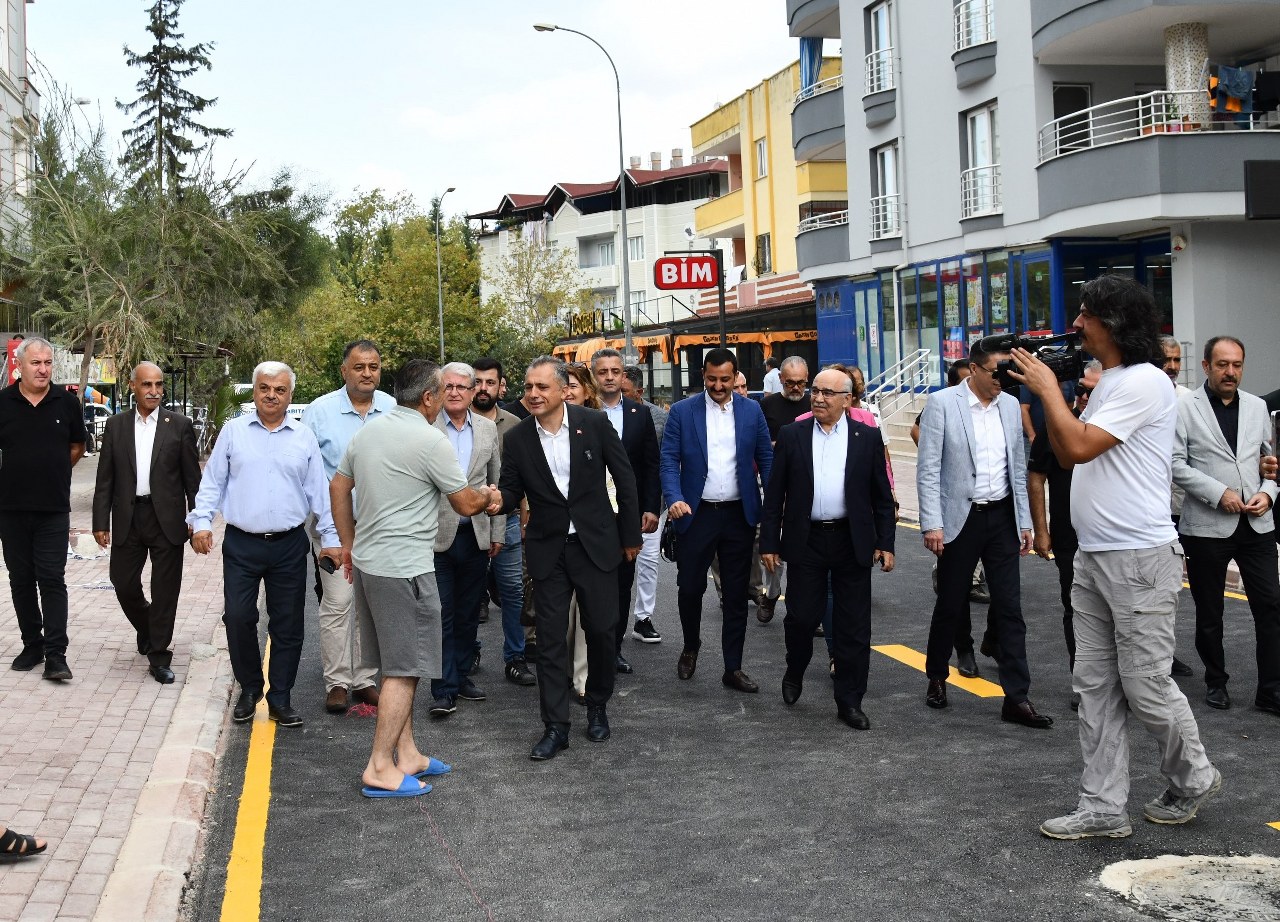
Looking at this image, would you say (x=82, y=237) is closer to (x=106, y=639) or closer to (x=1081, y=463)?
(x=106, y=639)

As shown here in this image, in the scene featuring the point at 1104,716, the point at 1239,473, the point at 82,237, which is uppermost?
the point at 82,237

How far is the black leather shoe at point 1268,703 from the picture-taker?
730 cm

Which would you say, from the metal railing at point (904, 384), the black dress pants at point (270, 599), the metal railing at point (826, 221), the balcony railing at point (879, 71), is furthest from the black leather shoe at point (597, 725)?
the metal railing at point (826, 221)

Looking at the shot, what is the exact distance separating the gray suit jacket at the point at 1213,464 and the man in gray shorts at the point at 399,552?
3.81m

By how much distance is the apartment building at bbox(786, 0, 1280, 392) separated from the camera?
2162 cm

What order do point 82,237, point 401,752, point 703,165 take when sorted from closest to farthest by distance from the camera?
point 401,752 < point 82,237 < point 703,165

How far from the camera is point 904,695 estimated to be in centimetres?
818

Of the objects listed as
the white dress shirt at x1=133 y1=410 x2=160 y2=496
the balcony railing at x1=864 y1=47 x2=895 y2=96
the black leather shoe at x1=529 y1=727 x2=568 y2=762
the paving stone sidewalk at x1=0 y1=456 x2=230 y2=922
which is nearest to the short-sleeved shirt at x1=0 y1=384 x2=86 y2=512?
the white dress shirt at x1=133 y1=410 x2=160 y2=496

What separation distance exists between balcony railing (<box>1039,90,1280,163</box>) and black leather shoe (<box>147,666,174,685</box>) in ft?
54.8

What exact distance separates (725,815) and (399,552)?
6.07 ft

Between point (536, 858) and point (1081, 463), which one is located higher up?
point (1081, 463)

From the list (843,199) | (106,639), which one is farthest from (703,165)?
(106,639)

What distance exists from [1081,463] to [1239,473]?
253 cm

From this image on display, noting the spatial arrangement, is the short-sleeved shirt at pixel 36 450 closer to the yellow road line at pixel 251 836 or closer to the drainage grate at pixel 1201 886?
the yellow road line at pixel 251 836
